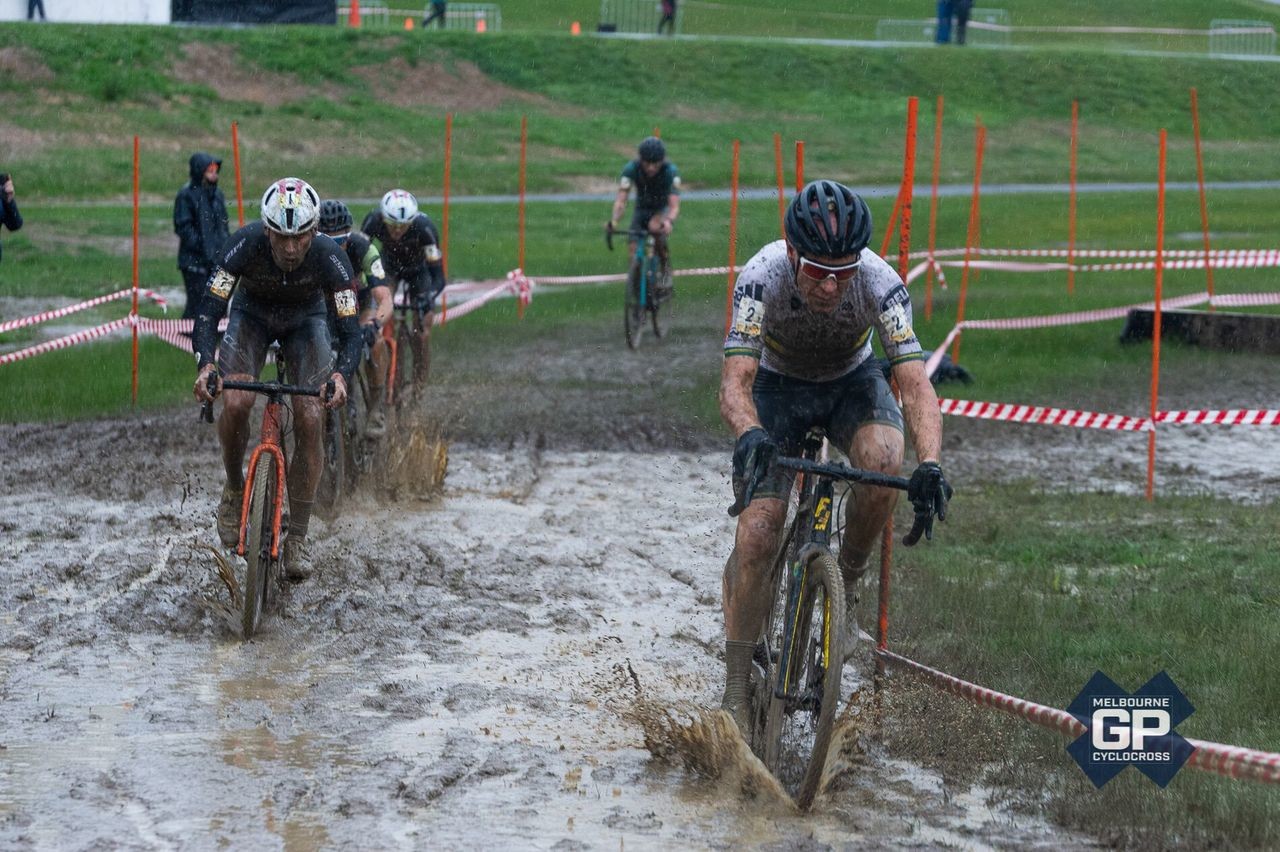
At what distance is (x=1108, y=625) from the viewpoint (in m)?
8.10

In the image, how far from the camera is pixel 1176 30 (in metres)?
69.6

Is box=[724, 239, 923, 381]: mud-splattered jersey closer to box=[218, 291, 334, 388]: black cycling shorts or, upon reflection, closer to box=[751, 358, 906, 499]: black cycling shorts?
box=[751, 358, 906, 499]: black cycling shorts

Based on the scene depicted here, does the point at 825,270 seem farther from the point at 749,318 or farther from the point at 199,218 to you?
the point at 199,218

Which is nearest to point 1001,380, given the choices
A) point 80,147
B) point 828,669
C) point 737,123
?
point 828,669

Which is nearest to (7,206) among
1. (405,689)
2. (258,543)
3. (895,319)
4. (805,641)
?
(258,543)

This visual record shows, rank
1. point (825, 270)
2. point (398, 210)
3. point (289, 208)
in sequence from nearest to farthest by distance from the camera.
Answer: point (825, 270) < point (289, 208) < point (398, 210)

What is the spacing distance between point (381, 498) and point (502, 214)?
1952 cm

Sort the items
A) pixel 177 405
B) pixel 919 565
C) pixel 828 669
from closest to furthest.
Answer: pixel 828 669
pixel 919 565
pixel 177 405

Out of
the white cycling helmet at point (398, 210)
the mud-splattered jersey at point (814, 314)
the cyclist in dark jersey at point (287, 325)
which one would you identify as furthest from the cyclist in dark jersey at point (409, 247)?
the mud-splattered jersey at point (814, 314)

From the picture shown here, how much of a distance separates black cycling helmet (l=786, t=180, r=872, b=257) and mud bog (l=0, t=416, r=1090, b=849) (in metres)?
1.65

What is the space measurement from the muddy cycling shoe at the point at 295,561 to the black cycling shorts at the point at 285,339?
78 centimetres

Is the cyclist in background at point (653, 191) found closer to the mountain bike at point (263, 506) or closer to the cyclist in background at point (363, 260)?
the cyclist in background at point (363, 260)

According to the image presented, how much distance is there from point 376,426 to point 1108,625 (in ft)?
17.4

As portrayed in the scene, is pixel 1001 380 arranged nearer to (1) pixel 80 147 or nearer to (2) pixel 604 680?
(2) pixel 604 680
